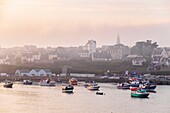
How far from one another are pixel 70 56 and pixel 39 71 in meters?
32.2

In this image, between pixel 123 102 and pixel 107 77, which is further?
pixel 107 77

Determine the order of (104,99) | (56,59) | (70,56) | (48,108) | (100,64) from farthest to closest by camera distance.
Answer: (70,56)
(56,59)
(100,64)
(104,99)
(48,108)

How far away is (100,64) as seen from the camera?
103 meters

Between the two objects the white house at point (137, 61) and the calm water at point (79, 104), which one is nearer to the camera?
the calm water at point (79, 104)

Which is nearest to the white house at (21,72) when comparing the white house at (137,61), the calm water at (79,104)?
the white house at (137,61)

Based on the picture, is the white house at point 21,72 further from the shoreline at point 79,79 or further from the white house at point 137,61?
the white house at point 137,61

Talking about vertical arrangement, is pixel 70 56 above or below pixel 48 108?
above

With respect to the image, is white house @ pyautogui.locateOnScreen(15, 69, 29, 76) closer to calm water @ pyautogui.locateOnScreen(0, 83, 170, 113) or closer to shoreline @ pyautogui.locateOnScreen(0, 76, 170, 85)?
shoreline @ pyautogui.locateOnScreen(0, 76, 170, 85)

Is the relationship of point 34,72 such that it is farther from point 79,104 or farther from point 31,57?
point 79,104

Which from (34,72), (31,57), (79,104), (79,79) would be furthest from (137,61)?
(79,104)

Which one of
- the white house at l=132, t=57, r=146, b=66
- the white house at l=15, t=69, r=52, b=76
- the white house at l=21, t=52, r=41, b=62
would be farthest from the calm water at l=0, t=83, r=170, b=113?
the white house at l=21, t=52, r=41, b=62

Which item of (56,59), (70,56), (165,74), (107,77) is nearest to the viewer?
(107,77)

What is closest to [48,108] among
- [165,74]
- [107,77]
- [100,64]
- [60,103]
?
[60,103]

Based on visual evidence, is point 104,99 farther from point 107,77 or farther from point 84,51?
point 84,51
